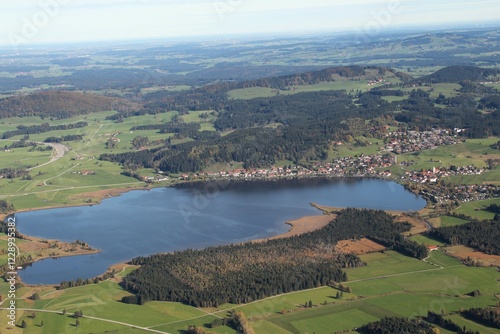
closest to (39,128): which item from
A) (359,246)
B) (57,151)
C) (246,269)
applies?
(57,151)

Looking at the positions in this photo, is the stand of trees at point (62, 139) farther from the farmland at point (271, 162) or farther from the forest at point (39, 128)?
the forest at point (39, 128)

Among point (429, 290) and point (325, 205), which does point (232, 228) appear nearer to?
point (325, 205)

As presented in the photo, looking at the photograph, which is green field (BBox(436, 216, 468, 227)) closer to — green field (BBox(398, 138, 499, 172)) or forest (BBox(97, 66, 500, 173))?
green field (BBox(398, 138, 499, 172))

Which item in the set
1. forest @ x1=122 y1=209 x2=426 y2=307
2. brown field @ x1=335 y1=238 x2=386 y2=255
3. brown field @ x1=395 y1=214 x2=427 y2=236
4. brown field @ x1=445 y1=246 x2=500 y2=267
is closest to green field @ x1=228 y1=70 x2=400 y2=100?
brown field @ x1=395 y1=214 x2=427 y2=236

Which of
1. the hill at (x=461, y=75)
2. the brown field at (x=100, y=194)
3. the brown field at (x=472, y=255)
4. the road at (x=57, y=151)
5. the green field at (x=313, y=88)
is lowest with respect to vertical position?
the brown field at (x=100, y=194)

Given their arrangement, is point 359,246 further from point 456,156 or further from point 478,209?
point 456,156

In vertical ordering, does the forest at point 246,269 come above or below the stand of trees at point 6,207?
above

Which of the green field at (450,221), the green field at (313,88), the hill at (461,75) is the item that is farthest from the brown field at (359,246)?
the hill at (461,75)
